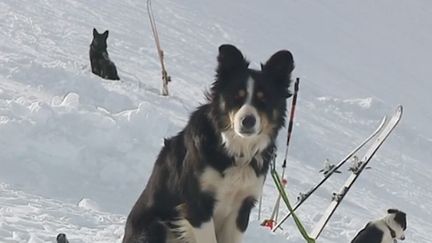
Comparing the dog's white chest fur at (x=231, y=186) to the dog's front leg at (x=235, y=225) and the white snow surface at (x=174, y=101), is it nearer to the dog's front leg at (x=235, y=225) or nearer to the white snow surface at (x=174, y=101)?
the dog's front leg at (x=235, y=225)

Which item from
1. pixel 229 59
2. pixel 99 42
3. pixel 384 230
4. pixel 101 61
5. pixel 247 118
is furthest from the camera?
pixel 99 42

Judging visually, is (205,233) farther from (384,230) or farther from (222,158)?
(384,230)

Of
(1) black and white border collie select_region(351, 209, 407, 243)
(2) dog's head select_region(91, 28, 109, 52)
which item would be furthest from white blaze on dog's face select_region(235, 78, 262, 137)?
(2) dog's head select_region(91, 28, 109, 52)

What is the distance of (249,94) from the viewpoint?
5.38 metres

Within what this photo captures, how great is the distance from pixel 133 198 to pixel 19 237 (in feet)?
7.80

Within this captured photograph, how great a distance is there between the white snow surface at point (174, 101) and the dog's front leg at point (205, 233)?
5.12ft

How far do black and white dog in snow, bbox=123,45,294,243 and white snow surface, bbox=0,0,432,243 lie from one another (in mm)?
1319

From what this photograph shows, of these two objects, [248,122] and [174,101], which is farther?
A: [174,101]

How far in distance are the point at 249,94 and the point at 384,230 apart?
13.9ft

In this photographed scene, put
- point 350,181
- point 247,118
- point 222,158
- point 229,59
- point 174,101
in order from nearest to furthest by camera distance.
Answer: point 247,118 < point 229,59 < point 222,158 < point 350,181 < point 174,101

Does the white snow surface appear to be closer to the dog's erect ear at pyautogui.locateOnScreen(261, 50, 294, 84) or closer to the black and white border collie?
the black and white border collie

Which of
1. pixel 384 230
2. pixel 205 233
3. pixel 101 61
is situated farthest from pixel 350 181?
pixel 101 61

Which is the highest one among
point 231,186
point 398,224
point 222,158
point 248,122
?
point 248,122

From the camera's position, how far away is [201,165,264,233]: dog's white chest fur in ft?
18.5
